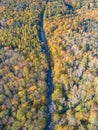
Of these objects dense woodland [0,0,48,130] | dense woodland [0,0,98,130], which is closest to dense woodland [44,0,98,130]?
dense woodland [0,0,98,130]

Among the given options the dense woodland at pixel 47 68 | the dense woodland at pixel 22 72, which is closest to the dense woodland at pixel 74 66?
the dense woodland at pixel 47 68

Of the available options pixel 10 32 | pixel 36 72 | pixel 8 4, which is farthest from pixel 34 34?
pixel 8 4

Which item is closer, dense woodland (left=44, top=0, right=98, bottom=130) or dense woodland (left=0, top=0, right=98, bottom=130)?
dense woodland (left=44, top=0, right=98, bottom=130)

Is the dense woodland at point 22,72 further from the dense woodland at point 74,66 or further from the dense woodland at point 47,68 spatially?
the dense woodland at point 74,66

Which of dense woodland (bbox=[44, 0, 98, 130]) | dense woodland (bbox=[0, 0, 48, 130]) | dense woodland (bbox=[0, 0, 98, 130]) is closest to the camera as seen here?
dense woodland (bbox=[44, 0, 98, 130])

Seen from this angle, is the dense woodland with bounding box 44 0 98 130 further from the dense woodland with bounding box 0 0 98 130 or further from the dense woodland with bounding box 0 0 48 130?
the dense woodland with bounding box 0 0 48 130

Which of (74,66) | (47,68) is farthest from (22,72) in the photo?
(74,66)

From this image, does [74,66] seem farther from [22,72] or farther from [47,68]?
[22,72]

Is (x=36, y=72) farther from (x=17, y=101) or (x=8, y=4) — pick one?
(x=8, y=4)
